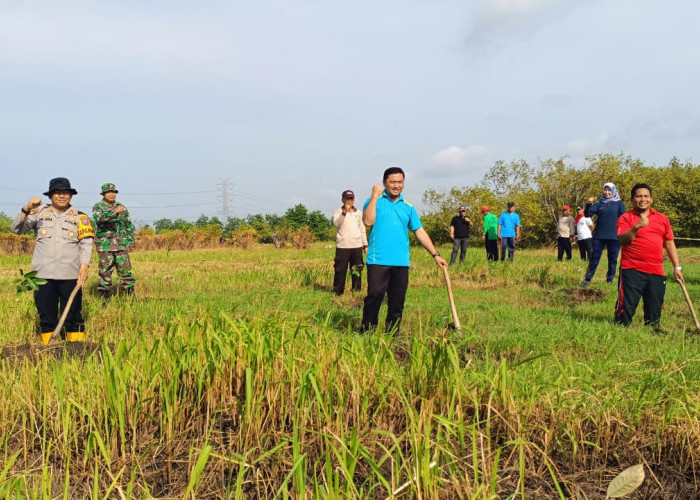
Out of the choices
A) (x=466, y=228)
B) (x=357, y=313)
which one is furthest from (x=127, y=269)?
(x=466, y=228)

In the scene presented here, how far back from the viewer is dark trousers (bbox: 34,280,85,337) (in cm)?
463

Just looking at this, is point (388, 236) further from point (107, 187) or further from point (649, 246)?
point (107, 187)

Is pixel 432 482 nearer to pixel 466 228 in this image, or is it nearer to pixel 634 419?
pixel 634 419

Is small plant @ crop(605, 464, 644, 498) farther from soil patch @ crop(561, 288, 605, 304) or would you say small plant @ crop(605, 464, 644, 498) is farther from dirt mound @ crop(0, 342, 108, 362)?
soil patch @ crop(561, 288, 605, 304)

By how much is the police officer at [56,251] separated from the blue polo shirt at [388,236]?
2715 millimetres

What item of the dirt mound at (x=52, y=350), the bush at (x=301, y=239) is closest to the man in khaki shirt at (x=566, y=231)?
the dirt mound at (x=52, y=350)

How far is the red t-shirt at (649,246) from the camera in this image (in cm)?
518

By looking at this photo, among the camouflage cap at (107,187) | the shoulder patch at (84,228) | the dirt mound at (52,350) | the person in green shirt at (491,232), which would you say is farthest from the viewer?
the person in green shirt at (491,232)

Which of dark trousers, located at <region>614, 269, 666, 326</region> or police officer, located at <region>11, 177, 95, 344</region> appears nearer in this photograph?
police officer, located at <region>11, 177, 95, 344</region>

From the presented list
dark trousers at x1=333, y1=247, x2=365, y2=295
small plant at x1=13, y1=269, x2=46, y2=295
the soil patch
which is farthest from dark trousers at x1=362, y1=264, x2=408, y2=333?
the soil patch

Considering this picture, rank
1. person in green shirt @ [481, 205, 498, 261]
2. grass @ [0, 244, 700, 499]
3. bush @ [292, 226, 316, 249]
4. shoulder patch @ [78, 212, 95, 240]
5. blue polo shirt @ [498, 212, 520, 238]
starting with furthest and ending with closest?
bush @ [292, 226, 316, 249] < person in green shirt @ [481, 205, 498, 261] < blue polo shirt @ [498, 212, 520, 238] < shoulder patch @ [78, 212, 95, 240] < grass @ [0, 244, 700, 499]

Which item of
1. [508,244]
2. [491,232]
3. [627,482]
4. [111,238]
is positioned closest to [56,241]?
[111,238]

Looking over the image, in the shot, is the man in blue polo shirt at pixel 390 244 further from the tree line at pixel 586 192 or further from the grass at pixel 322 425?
the tree line at pixel 586 192

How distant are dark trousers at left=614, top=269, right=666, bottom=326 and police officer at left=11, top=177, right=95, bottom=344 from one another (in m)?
5.46
